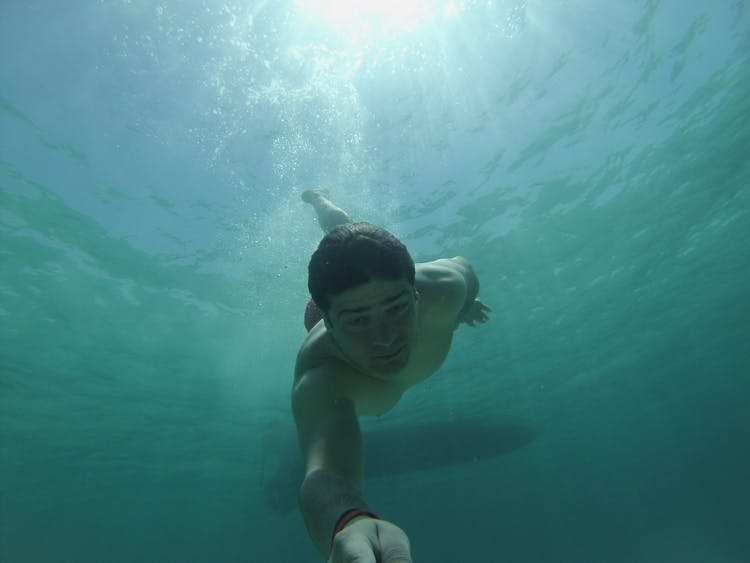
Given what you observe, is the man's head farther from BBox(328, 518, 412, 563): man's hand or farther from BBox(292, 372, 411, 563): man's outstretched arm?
BBox(328, 518, 412, 563): man's hand

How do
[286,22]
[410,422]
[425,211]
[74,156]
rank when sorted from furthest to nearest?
1. [410,422]
2. [425,211]
3. [74,156]
4. [286,22]

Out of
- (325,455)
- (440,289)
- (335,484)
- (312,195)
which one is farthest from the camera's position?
(312,195)

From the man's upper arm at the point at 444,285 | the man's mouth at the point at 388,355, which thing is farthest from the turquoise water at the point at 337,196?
the man's mouth at the point at 388,355

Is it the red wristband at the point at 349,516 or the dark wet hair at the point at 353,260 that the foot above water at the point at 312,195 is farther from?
the red wristband at the point at 349,516

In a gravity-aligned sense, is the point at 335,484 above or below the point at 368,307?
below

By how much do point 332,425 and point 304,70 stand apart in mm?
8916

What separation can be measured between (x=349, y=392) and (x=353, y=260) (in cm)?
117

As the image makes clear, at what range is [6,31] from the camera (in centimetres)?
912

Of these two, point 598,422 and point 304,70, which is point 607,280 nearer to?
point 304,70

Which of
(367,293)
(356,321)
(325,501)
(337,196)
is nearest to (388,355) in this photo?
(356,321)

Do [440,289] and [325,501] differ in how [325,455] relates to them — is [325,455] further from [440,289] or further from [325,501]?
[440,289]

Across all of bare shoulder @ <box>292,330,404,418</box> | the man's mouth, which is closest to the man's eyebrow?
the man's mouth

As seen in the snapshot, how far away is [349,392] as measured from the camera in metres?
3.75

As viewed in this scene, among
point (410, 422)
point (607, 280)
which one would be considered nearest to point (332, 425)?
point (607, 280)
